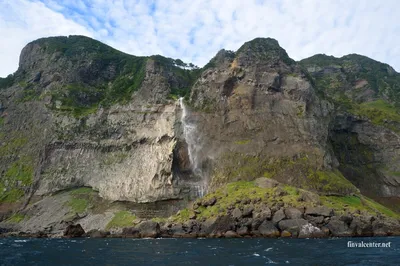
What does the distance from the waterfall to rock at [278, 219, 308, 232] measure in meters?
27.6

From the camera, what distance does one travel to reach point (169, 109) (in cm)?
10531

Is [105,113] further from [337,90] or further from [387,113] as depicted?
[337,90]

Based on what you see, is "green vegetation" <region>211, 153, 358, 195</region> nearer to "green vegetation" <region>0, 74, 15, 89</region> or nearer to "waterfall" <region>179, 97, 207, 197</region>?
"waterfall" <region>179, 97, 207, 197</region>

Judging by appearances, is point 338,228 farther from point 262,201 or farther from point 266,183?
point 266,183

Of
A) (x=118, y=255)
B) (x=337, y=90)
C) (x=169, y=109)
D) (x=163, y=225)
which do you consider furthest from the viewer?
(x=337, y=90)

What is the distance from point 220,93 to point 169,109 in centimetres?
1493

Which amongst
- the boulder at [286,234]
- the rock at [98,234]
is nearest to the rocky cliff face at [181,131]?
the rock at [98,234]

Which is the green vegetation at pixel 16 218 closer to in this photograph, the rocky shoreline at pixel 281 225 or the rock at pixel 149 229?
the rock at pixel 149 229

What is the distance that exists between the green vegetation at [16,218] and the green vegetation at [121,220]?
80.5 feet

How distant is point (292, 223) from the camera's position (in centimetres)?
6644

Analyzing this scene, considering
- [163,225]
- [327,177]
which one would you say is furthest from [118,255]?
[327,177]

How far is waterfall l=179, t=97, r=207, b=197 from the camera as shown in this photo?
303ft

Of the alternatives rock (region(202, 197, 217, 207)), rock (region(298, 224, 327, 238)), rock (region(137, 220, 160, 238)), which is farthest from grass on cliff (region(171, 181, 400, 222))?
rock (region(298, 224, 327, 238))

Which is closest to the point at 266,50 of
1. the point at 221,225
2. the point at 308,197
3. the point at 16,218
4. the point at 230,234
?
the point at 308,197
